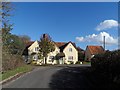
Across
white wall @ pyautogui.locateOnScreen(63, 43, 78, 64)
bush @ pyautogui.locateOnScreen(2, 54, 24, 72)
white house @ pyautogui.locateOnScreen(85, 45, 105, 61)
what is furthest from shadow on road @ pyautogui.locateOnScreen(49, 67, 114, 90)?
white house @ pyautogui.locateOnScreen(85, 45, 105, 61)

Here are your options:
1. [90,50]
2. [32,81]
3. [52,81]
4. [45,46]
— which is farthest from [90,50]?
[32,81]

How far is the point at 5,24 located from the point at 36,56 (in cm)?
3657

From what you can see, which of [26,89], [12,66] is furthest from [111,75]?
[12,66]

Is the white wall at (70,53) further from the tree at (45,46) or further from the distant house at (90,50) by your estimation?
the distant house at (90,50)

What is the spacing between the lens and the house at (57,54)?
2864 inches

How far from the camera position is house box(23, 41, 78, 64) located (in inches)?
2864

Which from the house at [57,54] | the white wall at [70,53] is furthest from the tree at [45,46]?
the white wall at [70,53]

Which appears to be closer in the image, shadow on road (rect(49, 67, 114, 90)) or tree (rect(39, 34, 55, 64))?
shadow on road (rect(49, 67, 114, 90))

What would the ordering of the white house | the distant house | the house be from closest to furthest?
the house
the distant house
the white house

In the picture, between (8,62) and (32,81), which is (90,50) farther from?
(32,81)

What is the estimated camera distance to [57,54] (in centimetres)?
7375

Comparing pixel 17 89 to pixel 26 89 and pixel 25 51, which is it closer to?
pixel 26 89

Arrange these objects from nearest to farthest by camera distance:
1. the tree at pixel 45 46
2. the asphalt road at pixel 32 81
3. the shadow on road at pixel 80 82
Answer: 1. the shadow on road at pixel 80 82
2. the asphalt road at pixel 32 81
3. the tree at pixel 45 46

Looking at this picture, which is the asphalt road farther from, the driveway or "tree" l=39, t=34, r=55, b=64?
"tree" l=39, t=34, r=55, b=64
